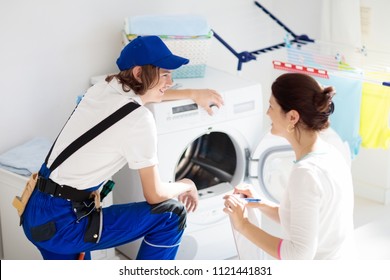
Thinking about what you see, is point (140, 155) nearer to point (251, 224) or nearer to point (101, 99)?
point (101, 99)

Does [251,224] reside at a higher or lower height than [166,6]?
lower

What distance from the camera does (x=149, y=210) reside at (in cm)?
263

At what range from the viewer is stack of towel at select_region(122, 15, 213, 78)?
3273mm

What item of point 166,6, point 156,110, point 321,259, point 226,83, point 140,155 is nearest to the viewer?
point 321,259

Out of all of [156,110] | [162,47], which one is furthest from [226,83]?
[162,47]

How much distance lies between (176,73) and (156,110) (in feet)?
1.41

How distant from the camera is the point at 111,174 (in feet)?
8.46

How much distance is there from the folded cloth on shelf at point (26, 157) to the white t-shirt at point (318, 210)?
123 centimetres

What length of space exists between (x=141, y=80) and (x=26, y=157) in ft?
2.74

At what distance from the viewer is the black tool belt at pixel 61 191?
2.52m

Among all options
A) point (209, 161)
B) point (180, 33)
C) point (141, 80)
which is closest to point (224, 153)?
point (209, 161)

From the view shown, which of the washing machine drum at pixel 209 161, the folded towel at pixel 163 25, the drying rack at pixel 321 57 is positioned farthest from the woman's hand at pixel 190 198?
the drying rack at pixel 321 57

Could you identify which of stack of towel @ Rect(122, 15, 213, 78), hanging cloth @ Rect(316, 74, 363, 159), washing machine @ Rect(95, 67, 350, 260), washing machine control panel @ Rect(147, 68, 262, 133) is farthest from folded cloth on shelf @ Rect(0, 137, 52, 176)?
hanging cloth @ Rect(316, 74, 363, 159)

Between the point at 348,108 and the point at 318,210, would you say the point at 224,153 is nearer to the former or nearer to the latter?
the point at 348,108
